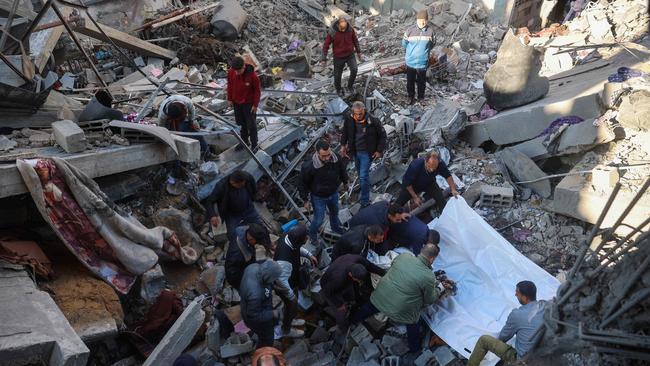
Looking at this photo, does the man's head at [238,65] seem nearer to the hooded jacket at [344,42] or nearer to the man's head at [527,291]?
the hooded jacket at [344,42]

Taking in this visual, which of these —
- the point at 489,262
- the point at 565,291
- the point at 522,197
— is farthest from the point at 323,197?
the point at 565,291

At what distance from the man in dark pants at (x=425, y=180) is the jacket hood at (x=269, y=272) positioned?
8.61 ft

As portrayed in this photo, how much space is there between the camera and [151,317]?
6000 millimetres

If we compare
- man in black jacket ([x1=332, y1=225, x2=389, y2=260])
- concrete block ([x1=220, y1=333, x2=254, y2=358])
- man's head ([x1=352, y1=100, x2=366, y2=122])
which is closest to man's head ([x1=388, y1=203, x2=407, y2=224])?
man in black jacket ([x1=332, y1=225, x2=389, y2=260])

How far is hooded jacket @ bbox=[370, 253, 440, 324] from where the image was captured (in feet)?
17.4

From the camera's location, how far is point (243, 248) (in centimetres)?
557

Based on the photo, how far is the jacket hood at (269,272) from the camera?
5.19 meters

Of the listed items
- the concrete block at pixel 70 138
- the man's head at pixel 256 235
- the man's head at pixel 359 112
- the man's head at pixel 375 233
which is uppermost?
the concrete block at pixel 70 138

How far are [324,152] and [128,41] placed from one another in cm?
720

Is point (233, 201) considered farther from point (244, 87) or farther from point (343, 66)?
point (343, 66)

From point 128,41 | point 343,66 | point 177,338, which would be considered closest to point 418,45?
point 343,66

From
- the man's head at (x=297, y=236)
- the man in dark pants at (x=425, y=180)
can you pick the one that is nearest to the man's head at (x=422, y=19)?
the man in dark pants at (x=425, y=180)

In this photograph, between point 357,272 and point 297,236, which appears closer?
point 357,272

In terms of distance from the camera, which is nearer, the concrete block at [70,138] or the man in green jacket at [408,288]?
the man in green jacket at [408,288]
